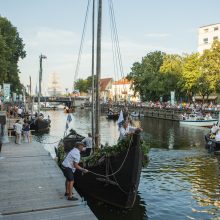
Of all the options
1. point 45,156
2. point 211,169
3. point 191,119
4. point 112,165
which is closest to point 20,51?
point 191,119

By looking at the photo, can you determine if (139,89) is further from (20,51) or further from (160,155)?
(160,155)

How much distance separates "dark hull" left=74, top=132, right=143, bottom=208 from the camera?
12445mm

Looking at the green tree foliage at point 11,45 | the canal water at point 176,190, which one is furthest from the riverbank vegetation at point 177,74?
the canal water at point 176,190

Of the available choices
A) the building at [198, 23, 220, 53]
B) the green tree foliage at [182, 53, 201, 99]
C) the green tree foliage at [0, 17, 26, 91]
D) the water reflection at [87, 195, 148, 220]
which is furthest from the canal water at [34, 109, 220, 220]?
the building at [198, 23, 220, 53]

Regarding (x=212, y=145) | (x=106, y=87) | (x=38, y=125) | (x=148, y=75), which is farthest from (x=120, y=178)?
(x=106, y=87)

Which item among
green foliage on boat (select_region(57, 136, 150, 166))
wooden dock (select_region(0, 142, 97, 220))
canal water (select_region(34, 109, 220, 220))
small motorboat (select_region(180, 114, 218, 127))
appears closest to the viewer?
wooden dock (select_region(0, 142, 97, 220))

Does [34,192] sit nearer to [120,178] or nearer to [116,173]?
[116,173]

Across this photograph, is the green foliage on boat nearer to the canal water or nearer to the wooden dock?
the wooden dock

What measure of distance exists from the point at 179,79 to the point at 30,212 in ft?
223

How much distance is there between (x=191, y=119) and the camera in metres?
54.2

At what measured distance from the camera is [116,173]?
13.0m

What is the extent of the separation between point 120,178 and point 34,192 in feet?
11.0

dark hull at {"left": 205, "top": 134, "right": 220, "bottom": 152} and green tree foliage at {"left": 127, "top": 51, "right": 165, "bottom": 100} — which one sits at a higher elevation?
green tree foliage at {"left": 127, "top": 51, "right": 165, "bottom": 100}

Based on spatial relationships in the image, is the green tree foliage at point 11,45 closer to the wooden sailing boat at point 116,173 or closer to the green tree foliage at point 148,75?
the green tree foliage at point 148,75
